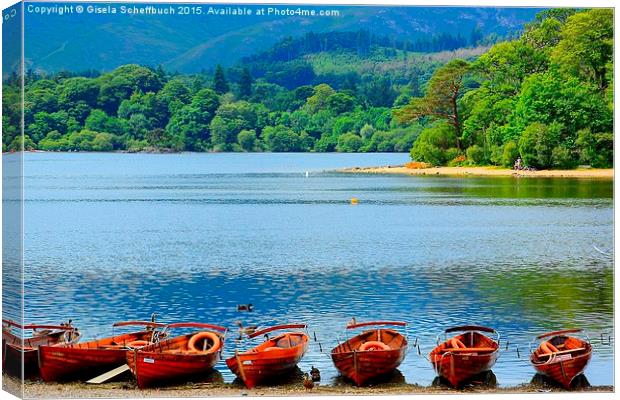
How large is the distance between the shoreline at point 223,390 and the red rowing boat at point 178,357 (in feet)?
0.48

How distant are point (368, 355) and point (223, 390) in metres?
1.71

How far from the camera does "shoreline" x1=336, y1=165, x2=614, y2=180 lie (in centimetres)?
2689

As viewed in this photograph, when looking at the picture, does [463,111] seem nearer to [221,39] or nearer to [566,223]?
[566,223]

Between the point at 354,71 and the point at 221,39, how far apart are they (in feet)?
10.8

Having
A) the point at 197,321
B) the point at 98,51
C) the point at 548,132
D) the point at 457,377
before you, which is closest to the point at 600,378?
the point at 457,377

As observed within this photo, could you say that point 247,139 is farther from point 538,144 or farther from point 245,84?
point 538,144

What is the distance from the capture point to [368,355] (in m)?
17.0

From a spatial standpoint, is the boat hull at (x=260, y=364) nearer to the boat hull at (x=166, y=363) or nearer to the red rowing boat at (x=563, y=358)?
the boat hull at (x=166, y=363)

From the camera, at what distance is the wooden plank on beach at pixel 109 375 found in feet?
54.7

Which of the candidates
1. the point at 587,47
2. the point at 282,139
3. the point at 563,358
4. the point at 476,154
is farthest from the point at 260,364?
the point at 476,154

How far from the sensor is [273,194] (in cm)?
2842

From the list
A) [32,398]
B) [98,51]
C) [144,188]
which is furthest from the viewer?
[144,188]

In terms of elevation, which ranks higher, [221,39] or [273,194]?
[221,39]

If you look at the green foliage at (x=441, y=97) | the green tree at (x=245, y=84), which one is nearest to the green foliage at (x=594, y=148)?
the green foliage at (x=441, y=97)
